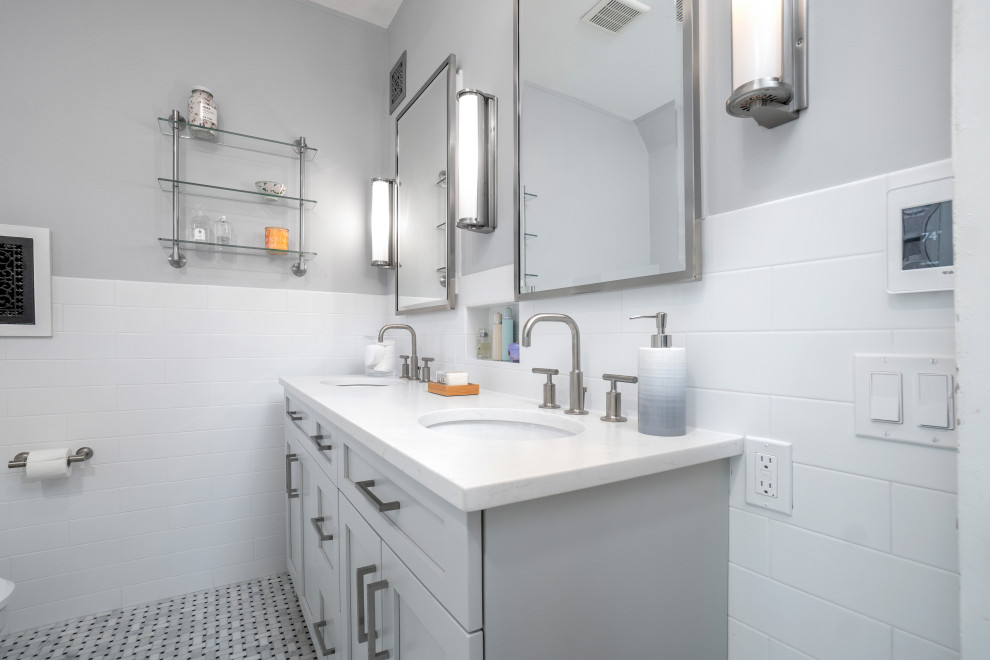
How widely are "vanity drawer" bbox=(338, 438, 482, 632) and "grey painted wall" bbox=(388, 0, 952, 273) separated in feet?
2.47

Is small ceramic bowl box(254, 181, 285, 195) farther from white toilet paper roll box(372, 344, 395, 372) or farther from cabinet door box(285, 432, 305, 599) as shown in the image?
cabinet door box(285, 432, 305, 599)

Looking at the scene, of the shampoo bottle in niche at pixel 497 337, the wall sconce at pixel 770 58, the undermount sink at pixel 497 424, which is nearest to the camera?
the wall sconce at pixel 770 58

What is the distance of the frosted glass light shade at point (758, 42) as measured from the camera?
2.41ft

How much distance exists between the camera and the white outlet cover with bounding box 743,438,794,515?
31.0 inches

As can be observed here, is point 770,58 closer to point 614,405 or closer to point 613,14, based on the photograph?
point 613,14

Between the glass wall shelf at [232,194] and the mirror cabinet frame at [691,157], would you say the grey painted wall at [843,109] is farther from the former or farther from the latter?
the glass wall shelf at [232,194]

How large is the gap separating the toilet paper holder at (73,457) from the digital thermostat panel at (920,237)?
2.48 m

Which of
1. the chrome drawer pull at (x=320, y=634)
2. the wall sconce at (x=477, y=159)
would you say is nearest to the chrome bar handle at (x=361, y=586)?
the chrome drawer pull at (x=320, y=634)

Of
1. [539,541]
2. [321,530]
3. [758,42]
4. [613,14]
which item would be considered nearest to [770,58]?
[758,42]

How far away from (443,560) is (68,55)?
2426 mm

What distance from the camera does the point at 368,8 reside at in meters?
2.34

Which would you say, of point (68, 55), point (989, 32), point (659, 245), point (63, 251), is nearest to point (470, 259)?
point (659, 245)

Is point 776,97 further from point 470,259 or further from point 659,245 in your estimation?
point 470,259

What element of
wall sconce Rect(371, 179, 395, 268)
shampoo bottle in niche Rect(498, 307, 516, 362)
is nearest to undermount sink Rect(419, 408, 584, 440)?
shampoo bottle in niche Rect(498, 307, 516, 362)
